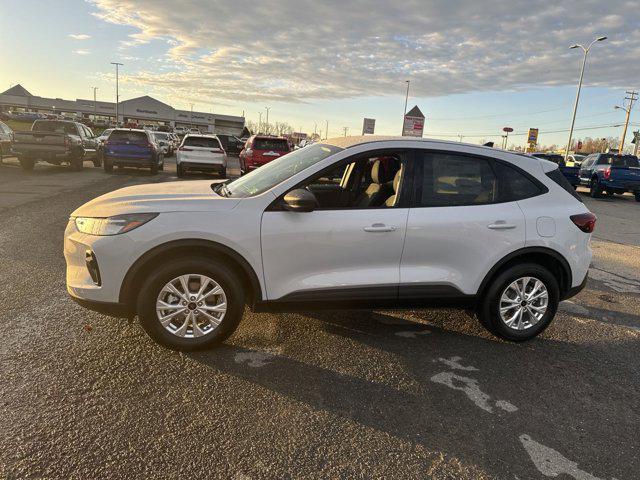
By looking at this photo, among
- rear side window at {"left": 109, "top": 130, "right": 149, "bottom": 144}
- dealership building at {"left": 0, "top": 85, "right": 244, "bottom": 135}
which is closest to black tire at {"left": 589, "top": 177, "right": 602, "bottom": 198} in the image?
rear side window at {"left": 109, "top": 130, "right": 149, "bottom": 144}

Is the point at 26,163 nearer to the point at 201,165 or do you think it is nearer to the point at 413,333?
the point at 201,165

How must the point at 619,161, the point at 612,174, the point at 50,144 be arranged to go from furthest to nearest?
the point at 619,161 < the point at 612,174 < the point at 50,144

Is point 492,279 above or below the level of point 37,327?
above

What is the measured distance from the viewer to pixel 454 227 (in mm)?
3957

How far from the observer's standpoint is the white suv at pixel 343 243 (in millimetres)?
3553

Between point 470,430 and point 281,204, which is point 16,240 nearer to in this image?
point 281,204

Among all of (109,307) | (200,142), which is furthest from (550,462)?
(200,142)

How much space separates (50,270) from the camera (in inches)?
219

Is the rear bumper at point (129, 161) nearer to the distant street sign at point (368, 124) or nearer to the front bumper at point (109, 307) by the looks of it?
the distant street sign at point (368, 124)

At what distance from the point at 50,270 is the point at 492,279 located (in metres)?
4.93

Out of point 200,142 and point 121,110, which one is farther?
point 121,110

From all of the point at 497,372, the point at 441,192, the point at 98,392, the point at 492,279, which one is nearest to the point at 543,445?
the point at 497,372

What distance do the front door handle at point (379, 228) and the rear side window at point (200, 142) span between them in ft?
48.6

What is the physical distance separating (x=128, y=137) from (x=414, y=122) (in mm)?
10629
